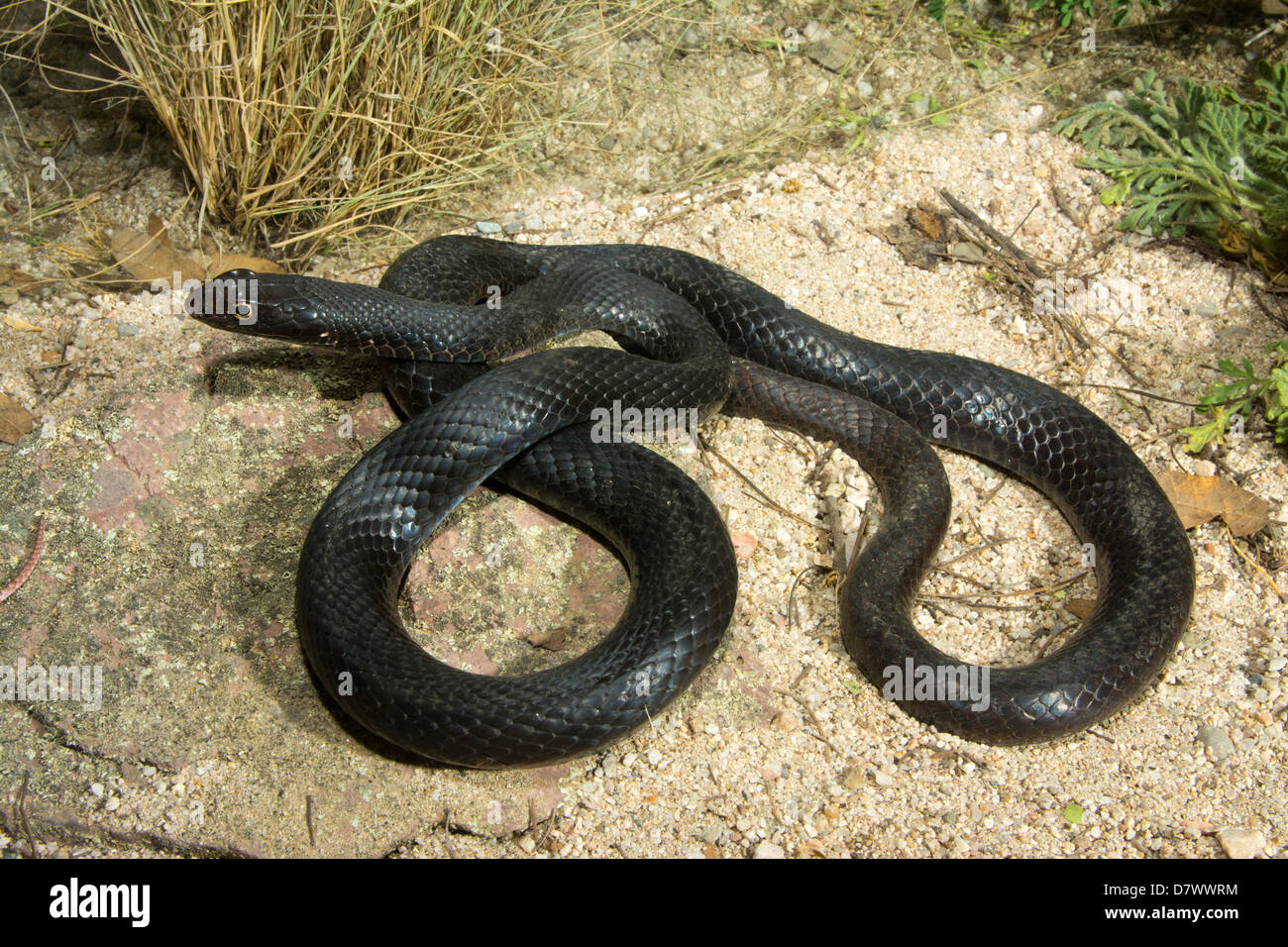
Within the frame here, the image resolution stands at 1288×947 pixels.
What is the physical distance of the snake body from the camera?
12.0 ft

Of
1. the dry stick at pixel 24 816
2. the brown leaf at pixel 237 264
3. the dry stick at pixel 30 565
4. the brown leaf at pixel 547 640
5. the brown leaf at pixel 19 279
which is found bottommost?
the dry stick at pixel 24 816

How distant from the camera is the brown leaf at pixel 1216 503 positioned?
15.7 ft

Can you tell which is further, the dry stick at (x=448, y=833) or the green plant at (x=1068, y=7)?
the green plant at (x=1068, y=7)

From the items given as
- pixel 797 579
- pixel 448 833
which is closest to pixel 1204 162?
pixel 797 579

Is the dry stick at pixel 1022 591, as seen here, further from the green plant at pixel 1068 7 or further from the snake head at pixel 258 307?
the green plant at pixel 1068 7

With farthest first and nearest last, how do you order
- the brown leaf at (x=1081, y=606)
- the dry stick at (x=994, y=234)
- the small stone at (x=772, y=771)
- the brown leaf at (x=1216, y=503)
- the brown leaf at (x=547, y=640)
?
1. the dry stick at (x=994, y=234)
2. the brown leaf at (x=1216, y=503)
3. the brown leaf at (x=1081, y=606)
4. the brown leaf at (x=547, y=640)
5. the small stone at (x=772, y=771)

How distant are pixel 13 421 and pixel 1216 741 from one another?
213 inches

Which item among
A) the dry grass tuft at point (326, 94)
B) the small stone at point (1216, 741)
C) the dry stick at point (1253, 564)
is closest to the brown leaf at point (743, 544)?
the small stone at point (1216, 741)

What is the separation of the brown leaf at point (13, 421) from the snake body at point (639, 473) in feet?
3.75

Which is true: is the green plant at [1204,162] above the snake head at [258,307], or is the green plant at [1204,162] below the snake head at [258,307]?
above

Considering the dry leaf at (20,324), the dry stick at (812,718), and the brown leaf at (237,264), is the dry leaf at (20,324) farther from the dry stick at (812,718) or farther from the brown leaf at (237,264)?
the dry stick at (812,718)

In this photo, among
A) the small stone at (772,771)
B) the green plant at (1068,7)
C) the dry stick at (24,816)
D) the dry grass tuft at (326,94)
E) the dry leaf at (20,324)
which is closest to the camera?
the dry stick at (24,816)

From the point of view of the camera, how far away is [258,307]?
4430 mm
